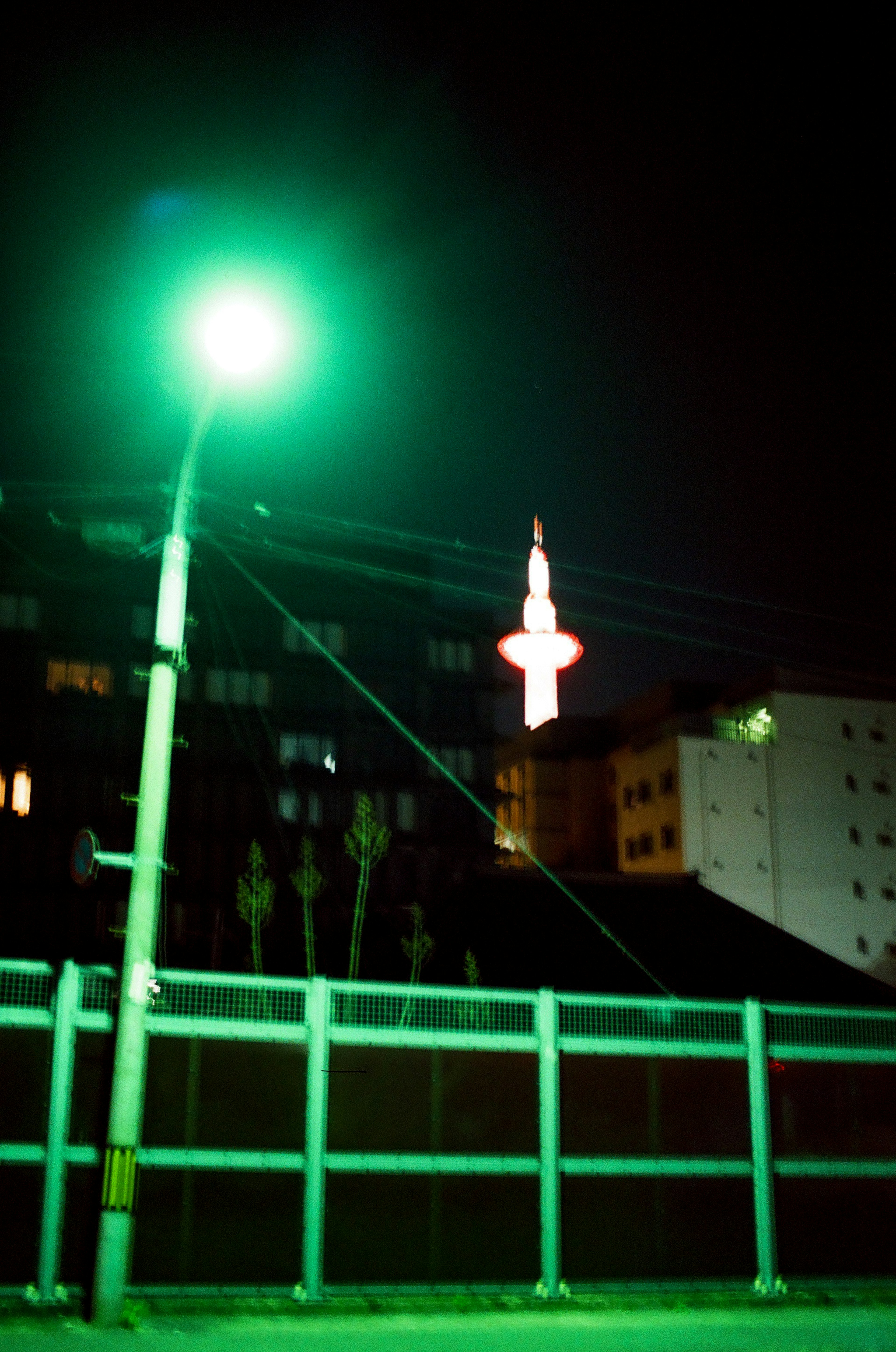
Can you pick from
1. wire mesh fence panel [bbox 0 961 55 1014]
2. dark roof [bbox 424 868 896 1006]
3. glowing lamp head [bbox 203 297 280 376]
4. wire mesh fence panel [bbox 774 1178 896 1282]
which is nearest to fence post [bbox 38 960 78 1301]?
wire mesh fence panel [bbox 0 961 55 1014]

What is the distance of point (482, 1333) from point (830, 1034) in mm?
5006

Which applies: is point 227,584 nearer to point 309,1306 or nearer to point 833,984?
point 833,984

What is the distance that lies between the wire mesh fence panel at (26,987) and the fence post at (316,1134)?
8.53 feet

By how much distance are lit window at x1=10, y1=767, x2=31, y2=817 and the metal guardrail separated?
49.7 meters

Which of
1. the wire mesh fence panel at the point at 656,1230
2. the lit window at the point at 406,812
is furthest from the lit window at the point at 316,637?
the wire mesh fence panel at the point at 656,1230

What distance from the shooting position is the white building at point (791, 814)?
212ft

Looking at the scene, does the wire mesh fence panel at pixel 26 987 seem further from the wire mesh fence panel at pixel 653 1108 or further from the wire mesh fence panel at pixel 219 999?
the wire mesh fence panel at pixel 653 1108

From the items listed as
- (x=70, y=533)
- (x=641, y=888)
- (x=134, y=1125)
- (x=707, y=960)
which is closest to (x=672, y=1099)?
(x=134, y=1125)

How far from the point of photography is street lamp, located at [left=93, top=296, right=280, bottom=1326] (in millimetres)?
10203

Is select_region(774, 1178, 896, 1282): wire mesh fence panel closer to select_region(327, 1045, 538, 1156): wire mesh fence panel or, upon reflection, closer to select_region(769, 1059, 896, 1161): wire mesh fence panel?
select_region(769, 1059, 896, 1161): wire mesh fence panel

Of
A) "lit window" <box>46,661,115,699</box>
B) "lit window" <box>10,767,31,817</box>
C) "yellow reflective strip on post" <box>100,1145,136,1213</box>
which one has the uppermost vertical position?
"lit window" <box>46,661,115,699</box>

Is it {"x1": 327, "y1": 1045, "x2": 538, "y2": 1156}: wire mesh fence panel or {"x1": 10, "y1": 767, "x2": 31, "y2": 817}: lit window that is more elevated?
{"x1": 10, "y1": 767, "x2": 31, "y2": 817}: lit window

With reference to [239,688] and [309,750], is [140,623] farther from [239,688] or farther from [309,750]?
[309,750]

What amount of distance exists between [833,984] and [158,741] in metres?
20.6
